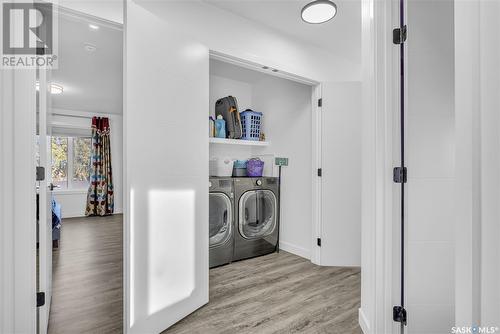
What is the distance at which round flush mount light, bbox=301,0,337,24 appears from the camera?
2135 mm

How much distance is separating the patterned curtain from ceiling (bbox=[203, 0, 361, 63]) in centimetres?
529

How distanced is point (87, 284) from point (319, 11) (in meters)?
3.23

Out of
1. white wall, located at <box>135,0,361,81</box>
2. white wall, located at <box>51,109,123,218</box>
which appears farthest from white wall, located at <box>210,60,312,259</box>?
white wall, located at <box>51,109,123,218</box>

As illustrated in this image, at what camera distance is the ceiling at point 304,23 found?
7.74ft

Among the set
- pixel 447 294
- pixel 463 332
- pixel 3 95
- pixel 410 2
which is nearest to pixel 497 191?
pixel 463 332

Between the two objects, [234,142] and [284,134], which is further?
[284,134]

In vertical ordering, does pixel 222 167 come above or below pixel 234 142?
below

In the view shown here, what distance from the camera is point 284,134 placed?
373 cm

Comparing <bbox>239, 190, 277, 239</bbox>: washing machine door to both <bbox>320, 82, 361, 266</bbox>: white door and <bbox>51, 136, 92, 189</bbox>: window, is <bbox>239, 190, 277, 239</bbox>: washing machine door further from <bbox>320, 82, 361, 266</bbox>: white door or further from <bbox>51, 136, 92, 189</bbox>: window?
<bbox>51, 136, 92, 189</bbox>: window

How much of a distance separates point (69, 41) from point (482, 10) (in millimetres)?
3541

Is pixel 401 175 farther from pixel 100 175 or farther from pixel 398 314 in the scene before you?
pixel 100 175

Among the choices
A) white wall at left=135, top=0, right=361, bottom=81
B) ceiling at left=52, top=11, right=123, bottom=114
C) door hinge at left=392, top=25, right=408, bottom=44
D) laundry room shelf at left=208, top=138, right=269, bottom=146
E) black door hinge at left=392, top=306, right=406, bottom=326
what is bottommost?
black door hinge at left=392, top=306, right=406, bottom=326

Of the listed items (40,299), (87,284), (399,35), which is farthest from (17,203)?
(399,35)

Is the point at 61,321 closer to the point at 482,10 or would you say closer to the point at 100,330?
the point at 100,330
